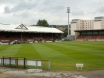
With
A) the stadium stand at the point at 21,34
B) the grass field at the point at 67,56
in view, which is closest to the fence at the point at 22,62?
the grass field at the point at 67,56

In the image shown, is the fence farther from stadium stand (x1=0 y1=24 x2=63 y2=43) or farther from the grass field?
stadium stand (x1=0 y1=24 x2=63 y2=43)

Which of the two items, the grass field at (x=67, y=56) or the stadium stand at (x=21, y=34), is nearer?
the grass field at (x=67, y=56)

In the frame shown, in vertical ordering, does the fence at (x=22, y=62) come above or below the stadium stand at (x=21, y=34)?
below

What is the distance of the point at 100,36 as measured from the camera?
3878 inches

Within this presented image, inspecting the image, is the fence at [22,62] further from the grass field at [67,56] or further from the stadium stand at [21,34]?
the stadium stand at [21,34]

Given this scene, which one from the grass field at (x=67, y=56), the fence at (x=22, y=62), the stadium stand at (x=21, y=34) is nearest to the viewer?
the fence at (x=22, y=62)

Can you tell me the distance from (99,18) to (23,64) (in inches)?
6484

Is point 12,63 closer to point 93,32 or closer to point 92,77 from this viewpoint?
point 92,77

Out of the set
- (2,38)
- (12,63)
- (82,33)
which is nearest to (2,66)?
(12,63)

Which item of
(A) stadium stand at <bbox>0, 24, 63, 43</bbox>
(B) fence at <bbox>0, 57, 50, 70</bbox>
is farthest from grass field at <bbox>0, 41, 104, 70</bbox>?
(A) stadium stand at <bbox>0, 24, 63, 43</bbox>

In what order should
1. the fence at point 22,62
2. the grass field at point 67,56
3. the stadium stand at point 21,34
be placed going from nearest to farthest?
Result: the fence at point 22,62, the grass field at point 67,56, the stadium stand at point 21,34

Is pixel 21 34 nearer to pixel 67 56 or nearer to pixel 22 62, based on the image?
pixel 67 56

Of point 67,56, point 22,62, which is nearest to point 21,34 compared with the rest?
point 67,56

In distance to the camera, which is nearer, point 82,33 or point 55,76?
point 55,76
